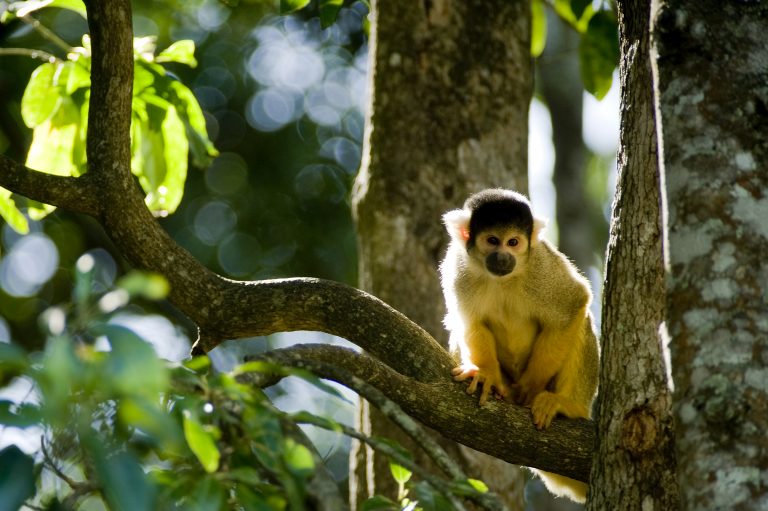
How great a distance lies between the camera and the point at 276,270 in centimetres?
970

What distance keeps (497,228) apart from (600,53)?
1160 mm

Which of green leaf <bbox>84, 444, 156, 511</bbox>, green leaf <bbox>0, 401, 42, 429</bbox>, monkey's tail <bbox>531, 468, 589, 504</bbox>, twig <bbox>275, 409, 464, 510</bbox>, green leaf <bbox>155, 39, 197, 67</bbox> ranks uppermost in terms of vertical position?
green leaf <bbox>155, 39, 197, 67</bbox>

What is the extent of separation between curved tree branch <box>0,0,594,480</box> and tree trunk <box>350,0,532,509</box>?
158cm

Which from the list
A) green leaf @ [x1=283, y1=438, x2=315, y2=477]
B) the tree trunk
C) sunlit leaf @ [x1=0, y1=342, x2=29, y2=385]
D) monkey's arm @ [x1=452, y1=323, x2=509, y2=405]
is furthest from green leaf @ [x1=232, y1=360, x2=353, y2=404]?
the tree trunk

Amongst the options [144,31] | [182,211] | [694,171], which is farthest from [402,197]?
Answer: [144,31]

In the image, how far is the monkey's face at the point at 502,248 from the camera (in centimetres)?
504

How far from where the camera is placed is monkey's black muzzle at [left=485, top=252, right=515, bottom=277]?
5027 millimetres

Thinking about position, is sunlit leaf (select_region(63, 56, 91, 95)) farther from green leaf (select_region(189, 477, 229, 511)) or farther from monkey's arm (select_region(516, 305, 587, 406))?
green leaf (select_region(189, 477, 229, 511))

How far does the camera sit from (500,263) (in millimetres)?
5023

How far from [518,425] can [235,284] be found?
1.30 m

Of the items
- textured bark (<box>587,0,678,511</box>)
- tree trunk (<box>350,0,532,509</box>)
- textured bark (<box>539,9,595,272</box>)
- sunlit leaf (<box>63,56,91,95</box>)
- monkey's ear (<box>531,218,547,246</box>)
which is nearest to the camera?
textured bark (<box>587,0,678,511</box>)

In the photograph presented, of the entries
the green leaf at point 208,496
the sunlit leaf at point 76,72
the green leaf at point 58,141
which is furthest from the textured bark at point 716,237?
the green leaf at point 58,141

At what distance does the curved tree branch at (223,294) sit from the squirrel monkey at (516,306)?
1033 millimetres

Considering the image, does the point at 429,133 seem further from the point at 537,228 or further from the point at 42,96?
the point at 42,96
